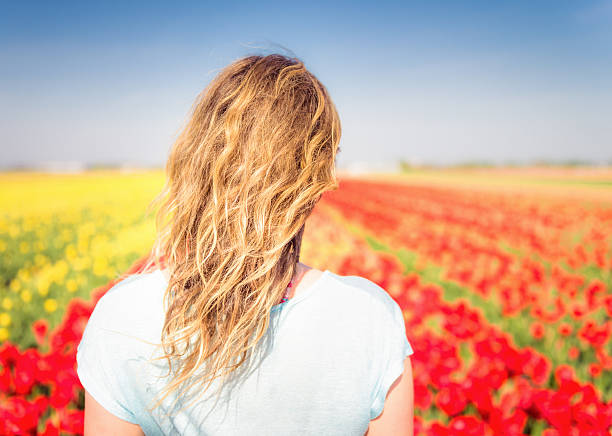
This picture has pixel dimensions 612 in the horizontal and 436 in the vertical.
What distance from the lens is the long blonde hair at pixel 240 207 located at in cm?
91

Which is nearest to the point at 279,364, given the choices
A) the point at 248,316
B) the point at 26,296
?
the point at 248,316

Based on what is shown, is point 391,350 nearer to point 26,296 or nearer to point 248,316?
point 248,316

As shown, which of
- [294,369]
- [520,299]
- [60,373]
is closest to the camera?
[294,369]

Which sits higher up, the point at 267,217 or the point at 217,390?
the point at 267,217

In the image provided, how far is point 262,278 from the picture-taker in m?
0.94

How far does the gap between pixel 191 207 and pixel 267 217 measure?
18cm

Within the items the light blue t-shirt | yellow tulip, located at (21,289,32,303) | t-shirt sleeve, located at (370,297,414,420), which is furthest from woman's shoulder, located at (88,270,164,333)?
yellow tulip, located at (21,289,32,303)

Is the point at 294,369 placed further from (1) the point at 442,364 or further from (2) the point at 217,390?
(1) the point at 442,364

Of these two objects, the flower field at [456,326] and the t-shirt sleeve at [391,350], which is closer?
the t-shirt sleeve at [391,350]

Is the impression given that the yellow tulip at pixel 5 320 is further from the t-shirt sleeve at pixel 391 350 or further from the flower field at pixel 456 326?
the t-shirt sleeve at pixel 391 350

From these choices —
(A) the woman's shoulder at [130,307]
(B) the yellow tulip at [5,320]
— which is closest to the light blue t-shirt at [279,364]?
(A) the woman's shoulder at [130,307]

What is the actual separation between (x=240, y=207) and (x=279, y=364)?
0.34 m

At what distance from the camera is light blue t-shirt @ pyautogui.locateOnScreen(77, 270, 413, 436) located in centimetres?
89

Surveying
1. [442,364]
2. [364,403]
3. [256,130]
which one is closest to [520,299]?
[442,364]
